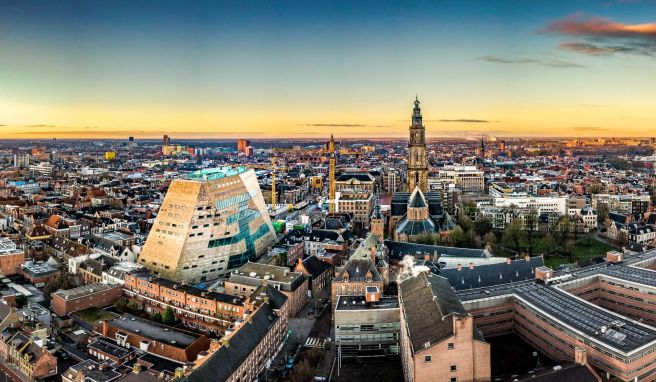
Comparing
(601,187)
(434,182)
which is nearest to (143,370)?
(434,182)

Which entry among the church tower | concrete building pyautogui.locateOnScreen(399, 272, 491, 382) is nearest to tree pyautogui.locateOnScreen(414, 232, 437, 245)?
the church tower

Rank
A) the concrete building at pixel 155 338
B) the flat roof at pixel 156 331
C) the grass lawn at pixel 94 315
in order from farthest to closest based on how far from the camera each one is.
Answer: the grass lawn at pixel 94 315, the flat roof at pixel 156 331, the concrete building at pixel 155 338

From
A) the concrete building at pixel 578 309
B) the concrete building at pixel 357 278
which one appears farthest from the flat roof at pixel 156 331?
the concrete building at pixel 578 309

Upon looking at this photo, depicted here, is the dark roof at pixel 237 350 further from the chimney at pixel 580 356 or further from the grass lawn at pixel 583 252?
the grass lawn at pixel 583 252

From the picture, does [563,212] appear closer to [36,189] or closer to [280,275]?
[280,275]

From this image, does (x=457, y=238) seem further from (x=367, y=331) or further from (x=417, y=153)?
(x=367, y=331)

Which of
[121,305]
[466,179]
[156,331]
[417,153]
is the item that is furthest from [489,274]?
[466,179]

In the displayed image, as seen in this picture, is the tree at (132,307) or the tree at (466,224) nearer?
the tree at (132,307)
